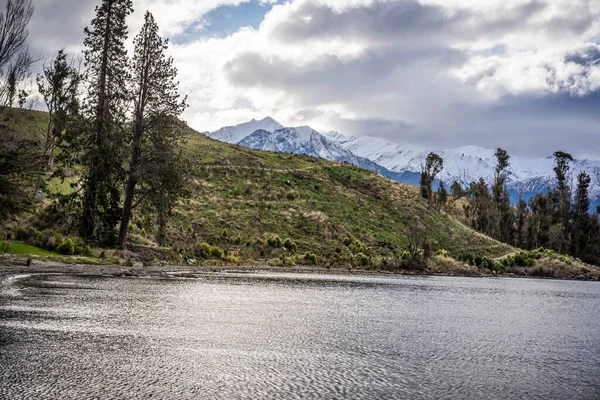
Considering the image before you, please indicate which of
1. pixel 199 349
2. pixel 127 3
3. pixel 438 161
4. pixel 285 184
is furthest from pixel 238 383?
pixel 438 161

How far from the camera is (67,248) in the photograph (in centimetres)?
3400

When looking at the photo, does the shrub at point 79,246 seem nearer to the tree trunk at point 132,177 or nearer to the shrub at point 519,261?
the tree trunk at point 132,177

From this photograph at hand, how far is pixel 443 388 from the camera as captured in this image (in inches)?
364

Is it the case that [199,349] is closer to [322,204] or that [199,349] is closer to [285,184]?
[322,204]

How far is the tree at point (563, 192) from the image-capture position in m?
110

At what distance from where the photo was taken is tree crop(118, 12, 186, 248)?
41531 mm

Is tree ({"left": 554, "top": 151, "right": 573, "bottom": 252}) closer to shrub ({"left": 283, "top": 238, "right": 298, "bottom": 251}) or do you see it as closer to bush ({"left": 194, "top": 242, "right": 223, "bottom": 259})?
shrub ({"left": 283, "top": 238, "right": 298, "bottom": 251})

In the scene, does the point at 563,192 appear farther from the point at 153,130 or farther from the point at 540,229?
the point at 153,130

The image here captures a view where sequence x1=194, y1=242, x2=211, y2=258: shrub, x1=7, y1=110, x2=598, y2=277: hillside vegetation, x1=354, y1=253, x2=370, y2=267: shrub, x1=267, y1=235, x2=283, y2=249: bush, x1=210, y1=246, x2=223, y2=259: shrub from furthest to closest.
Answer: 1. x1=354, y1=253, x2=370, y2=267: shrub
2. x1=267, y1=235, x2=283, y2=249: bush
3. x1=7, y1=110, x2=598, y2=277: hillside vegetation
4. x1=210, y1=246, x2=223, y2=259: shrub
5. x1=194, y1=242, x2=211, y2=258: shrub

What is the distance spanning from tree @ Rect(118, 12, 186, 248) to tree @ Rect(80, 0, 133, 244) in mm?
1087

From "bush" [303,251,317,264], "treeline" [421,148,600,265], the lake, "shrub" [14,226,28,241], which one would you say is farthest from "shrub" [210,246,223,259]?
"treeline" [421,148,600,265]

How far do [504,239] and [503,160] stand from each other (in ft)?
64.7

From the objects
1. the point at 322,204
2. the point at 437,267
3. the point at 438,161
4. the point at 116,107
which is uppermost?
the point at 438,161

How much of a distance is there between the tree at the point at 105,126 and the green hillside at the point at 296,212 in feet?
18.2
